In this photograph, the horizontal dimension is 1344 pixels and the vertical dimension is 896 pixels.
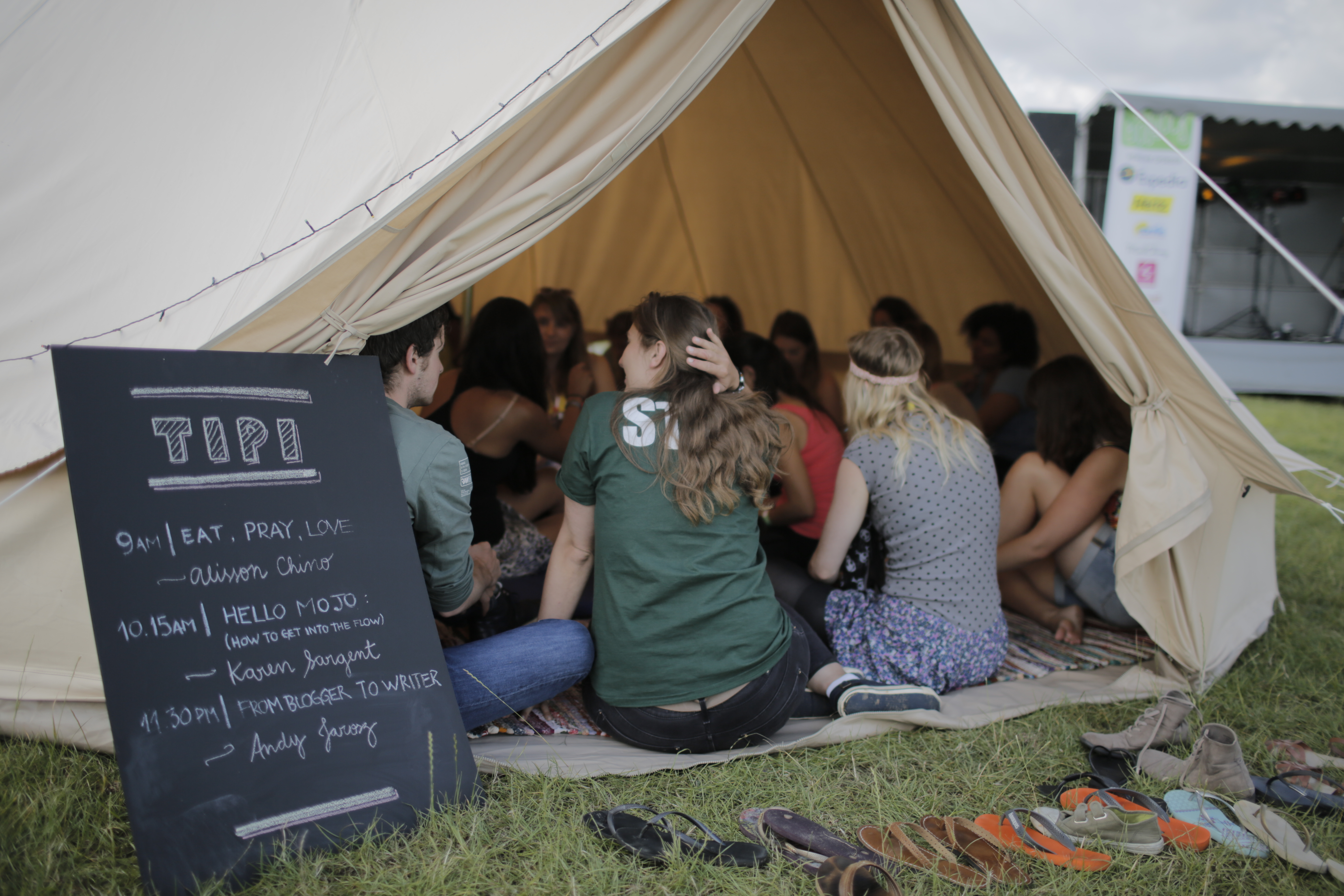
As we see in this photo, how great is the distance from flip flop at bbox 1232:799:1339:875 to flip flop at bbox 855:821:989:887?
0.68m

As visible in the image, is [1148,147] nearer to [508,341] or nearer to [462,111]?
[508,341]

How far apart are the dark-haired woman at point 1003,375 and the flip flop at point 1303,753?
1.70 m

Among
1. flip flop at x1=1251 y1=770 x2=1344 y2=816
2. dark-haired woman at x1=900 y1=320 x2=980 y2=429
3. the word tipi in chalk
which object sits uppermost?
dark-haired woman at x1=900 y1=320 x2=980 y2=429

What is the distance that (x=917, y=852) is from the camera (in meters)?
1.74

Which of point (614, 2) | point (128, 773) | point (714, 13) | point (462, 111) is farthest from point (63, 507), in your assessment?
point (714, 13)

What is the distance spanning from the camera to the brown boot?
1997 millimetres

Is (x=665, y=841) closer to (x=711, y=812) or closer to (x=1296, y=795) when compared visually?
(x=711, y=812)

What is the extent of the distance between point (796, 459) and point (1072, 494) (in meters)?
0.98

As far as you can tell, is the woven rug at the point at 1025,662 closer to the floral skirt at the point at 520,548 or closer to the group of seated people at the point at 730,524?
the group of seated people at the point at 730,524

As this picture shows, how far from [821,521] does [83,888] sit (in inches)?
94.5

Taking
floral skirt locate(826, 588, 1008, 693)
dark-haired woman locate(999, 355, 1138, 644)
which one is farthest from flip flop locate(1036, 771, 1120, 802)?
dark-haired woman locate(999, 355, 1138, 644)

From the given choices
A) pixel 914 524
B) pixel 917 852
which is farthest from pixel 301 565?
pixel 914 524

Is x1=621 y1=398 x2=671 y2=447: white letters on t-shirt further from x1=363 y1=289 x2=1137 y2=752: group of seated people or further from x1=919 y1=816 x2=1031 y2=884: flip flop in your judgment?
x1=919 y1=816 x2=1031 y2=884: flip flop

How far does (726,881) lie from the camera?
5.41ft
